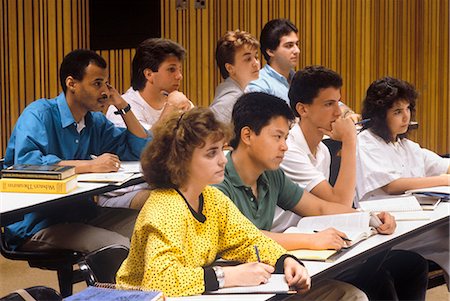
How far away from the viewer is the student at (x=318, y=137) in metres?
3.76

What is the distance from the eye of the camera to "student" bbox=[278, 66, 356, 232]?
12.3 feet

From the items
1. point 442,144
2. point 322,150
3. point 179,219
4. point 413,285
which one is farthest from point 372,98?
point 442,144

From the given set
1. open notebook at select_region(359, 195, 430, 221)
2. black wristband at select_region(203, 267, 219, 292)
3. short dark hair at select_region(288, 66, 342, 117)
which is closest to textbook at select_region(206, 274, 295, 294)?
black wristband at select_region(203, 267, 219, 292)

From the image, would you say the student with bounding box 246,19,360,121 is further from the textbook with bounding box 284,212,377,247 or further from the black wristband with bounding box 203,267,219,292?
the black wristband with bounding box 203,267,219,292

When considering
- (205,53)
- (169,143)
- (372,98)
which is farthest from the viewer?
(205,53)

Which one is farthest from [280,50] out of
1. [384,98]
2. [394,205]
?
[394,205]

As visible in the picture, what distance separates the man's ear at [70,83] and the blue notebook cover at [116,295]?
8.09 ft

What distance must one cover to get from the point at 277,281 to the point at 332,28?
236 inches

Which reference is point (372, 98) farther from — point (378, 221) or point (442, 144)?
point (442, 144)

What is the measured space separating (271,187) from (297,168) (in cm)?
55

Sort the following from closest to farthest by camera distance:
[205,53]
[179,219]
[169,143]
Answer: [179,219] < [169,143] < [205,53]

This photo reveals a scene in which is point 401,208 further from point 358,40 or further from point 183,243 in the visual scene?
point 358,40

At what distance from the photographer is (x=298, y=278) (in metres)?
2.46

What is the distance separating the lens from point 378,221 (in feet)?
10.3
